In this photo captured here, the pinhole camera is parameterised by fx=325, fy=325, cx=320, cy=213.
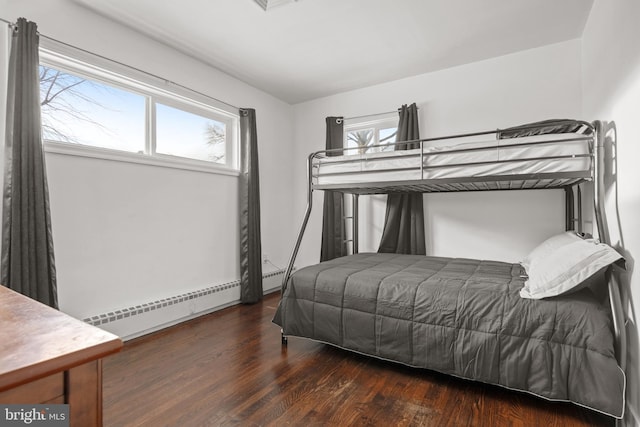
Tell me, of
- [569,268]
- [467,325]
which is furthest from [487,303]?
[569,268]

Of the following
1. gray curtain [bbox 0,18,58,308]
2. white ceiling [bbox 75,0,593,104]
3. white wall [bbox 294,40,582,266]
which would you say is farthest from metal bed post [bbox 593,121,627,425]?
gray curtain [bbox 0,18,58,308]

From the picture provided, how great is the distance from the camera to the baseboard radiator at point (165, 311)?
7.38 feet

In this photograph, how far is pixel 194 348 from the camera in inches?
87.2

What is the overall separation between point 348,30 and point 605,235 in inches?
83.6

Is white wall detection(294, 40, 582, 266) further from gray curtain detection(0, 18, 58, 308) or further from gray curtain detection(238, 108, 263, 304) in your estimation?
gray curtain detection(0, 18, 58, 308)

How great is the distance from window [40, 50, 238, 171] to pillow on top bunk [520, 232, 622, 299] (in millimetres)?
2640

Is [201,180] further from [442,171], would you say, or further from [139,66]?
[442,171]

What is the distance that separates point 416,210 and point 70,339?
9.71ft

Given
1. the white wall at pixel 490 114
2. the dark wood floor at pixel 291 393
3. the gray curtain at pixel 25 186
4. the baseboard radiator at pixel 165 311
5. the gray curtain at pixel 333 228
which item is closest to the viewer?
the dark wood floor at pixel 291 393

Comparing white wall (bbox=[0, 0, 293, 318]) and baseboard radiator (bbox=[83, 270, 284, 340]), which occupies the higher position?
white wall (bbox=[0, 0, 293, 318])

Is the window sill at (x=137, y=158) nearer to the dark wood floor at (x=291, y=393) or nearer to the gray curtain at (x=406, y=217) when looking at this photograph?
the dark wood floor at (x=291, y=393)

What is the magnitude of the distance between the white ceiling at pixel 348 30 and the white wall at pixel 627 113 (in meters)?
0.56

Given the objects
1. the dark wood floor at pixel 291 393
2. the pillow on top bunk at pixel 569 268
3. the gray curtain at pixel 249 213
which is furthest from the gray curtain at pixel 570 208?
the gray curtain at pixel 249 213

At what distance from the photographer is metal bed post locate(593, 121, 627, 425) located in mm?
1454
